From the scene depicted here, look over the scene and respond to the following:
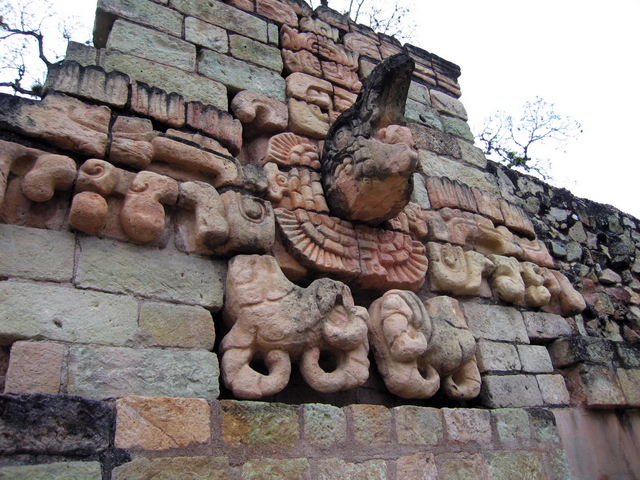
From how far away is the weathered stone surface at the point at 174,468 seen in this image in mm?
1514

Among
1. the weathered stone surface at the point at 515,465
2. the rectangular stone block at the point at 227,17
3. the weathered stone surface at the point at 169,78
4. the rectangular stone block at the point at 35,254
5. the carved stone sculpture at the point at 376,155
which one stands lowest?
the weathered stone surface at the point at 515,465

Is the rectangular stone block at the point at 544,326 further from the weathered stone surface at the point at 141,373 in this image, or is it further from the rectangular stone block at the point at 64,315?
the rectangular stone block at the point at 64,315

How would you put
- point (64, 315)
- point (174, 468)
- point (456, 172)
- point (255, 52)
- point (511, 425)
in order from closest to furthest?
1. point (174, 468)
2. point (64, 315)
3. point (511, 425)
4. point (255, 52)
5. point (456, 172)

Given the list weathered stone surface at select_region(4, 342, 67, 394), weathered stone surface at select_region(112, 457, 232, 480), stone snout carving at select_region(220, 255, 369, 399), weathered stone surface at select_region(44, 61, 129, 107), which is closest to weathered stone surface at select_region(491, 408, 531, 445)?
stone snout carving at select_region(220, 255, 369, 399)

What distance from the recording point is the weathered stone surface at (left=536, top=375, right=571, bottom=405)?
2.80 meters

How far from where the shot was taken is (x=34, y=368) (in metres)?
1.62

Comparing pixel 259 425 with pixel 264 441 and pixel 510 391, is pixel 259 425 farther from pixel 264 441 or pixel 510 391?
pixel 510 391

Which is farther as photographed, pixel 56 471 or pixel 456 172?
pixel 456 172

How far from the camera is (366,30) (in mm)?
3992

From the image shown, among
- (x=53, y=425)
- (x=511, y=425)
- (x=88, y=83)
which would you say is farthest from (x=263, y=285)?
(x=511, y=425)

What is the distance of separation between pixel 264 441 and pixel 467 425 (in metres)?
0.99

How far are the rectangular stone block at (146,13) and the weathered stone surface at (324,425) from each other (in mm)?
2169

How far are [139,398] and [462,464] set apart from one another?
136 centimetres

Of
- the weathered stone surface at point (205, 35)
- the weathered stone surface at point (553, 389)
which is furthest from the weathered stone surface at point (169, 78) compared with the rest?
the weathered stone surface at point (553, 389)
